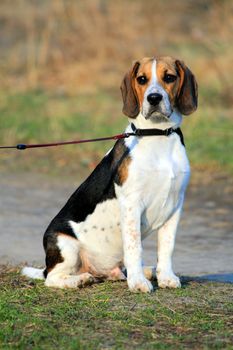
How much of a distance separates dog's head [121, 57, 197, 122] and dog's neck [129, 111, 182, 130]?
3 cm

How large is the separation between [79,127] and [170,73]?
812 centimetres

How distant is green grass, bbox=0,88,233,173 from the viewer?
41.3 feet

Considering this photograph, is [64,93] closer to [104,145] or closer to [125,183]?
[104,145]

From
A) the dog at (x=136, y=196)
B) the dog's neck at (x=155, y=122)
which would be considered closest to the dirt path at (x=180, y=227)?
the dog at (x=136, y=196)

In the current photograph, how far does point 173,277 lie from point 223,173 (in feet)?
18.8

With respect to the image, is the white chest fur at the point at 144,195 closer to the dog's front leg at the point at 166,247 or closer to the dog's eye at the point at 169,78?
the dog's front leg at the point at 166,247

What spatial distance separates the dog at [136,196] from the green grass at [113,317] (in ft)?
Answer: 0.65

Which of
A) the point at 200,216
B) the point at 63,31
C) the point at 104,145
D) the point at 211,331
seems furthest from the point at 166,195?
the point at 63,31

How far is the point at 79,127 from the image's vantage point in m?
14.2

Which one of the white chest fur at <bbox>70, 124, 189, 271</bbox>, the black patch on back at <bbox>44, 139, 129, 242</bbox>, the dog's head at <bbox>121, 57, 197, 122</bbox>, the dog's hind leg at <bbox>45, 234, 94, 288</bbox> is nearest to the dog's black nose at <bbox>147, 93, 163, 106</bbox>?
the dog's head at <bbox>121, 57, 197, 122</bbox>

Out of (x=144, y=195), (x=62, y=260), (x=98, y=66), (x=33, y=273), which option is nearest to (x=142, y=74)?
(x=144, y=195)

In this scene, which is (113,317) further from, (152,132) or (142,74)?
(142,74)

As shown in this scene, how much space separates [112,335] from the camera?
16.7 feet

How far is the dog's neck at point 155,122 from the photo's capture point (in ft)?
20.4
